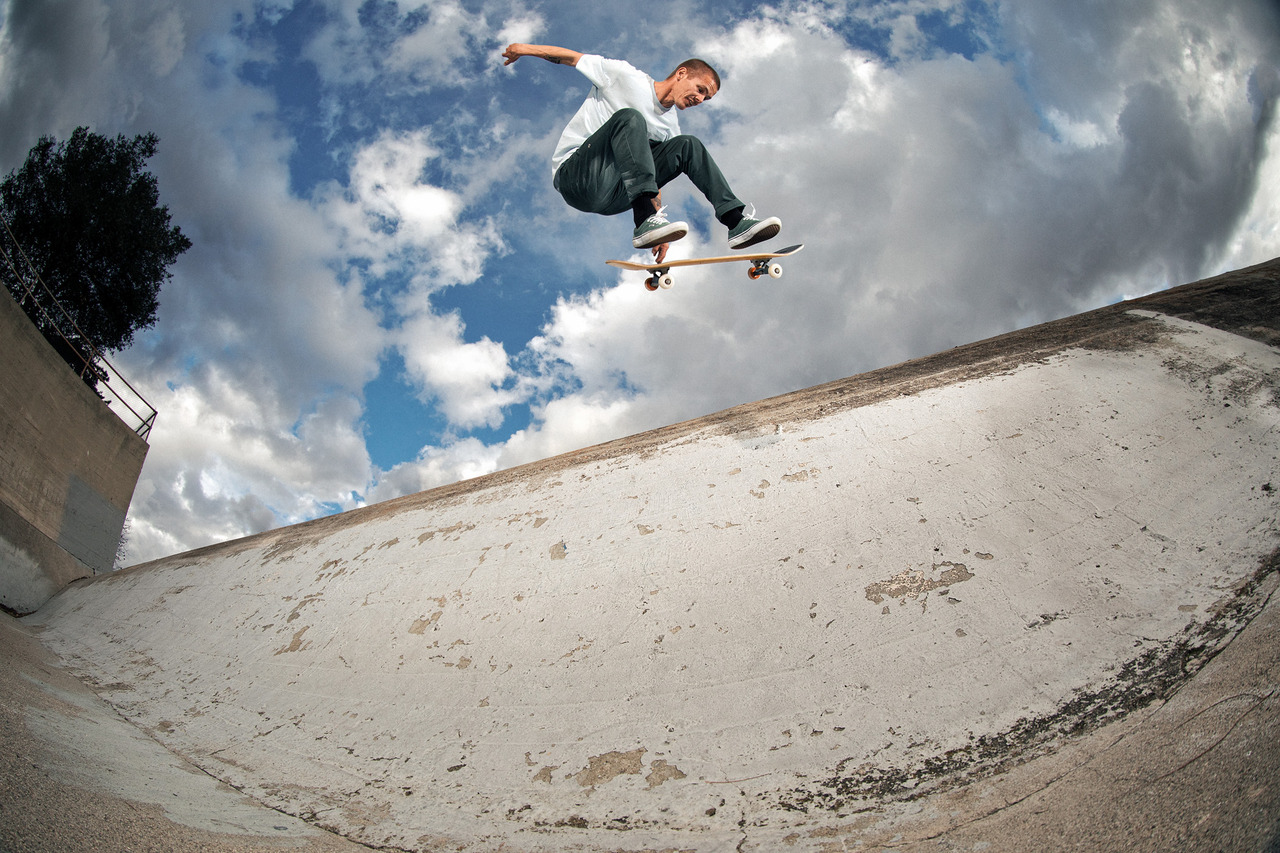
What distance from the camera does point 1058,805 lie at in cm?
138

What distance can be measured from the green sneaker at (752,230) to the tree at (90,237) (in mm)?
15654

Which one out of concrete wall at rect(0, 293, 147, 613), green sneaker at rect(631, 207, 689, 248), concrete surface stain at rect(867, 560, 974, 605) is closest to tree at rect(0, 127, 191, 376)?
concrete wall at rect(0, 293, 147, 613)

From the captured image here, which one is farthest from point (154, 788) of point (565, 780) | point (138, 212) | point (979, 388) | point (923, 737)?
point (138, 212)

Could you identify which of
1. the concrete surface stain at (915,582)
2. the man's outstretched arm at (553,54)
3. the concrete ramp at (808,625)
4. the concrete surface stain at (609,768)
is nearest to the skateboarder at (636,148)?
the man's outstretched arm at (553,54)

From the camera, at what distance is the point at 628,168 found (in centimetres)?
286

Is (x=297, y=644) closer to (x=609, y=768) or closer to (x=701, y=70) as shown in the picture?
(x=609, y=768)

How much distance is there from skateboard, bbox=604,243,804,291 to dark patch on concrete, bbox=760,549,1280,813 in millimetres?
2727

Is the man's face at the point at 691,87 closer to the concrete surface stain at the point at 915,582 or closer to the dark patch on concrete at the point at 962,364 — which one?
the dark patch on concrete at the point at 962,364

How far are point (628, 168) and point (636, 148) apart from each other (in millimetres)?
98

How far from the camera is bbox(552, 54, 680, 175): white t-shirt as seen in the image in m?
2.97

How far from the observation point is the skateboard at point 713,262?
11.8 feet

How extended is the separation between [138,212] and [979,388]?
1889 centimetres

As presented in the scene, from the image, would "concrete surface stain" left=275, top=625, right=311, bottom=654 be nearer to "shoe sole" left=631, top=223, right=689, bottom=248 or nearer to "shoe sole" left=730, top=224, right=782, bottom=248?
"shoe sole" left=631, top=223, right=689, bottom=248

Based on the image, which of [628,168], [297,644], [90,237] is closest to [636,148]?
[628,168]
